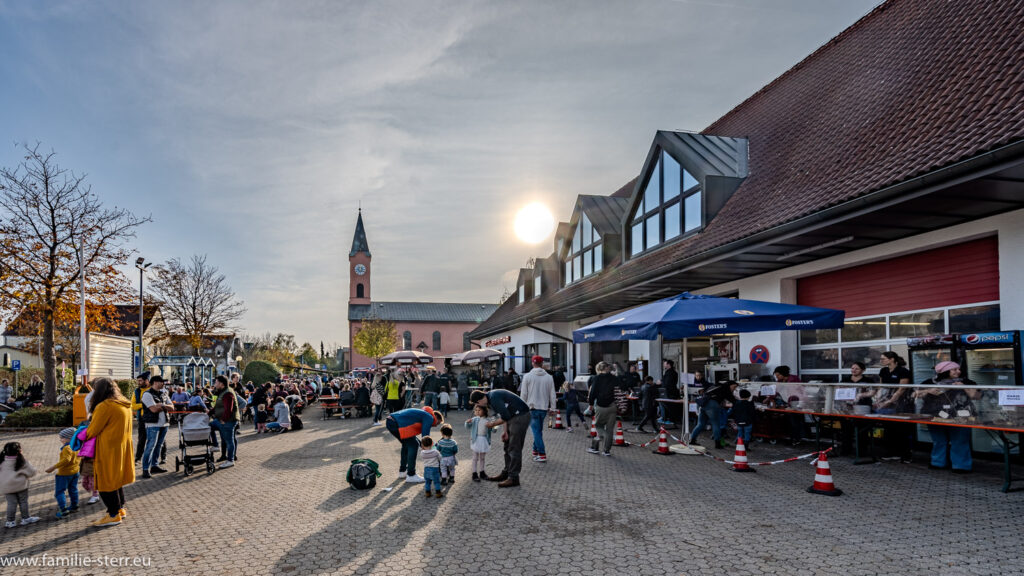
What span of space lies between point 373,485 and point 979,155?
8657mm

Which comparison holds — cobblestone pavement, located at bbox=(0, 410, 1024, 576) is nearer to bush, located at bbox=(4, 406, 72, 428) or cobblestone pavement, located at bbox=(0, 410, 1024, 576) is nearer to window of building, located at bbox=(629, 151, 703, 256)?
window of building, located at bbox=(629, 151, 703, 256)

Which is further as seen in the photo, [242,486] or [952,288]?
[952,288]

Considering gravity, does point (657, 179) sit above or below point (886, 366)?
above

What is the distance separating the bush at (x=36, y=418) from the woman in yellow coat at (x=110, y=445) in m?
13.7

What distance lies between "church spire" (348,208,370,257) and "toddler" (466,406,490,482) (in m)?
88.3

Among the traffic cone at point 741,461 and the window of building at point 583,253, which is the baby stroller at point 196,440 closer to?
the traffic cone at point 741,461

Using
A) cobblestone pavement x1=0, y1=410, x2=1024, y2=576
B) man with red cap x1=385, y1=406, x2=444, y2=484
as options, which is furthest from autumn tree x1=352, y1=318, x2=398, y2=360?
man with red cap x1=385, y1=406, x2=444, y2=484

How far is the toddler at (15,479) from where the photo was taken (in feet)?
23.1

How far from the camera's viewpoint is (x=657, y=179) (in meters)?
18.3

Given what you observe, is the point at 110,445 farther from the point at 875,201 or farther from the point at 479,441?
the point at 875,201

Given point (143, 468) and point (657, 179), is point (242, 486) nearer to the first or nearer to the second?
point (143, 468)

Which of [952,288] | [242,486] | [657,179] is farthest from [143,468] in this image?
[657,179]

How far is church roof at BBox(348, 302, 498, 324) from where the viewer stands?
303 ft

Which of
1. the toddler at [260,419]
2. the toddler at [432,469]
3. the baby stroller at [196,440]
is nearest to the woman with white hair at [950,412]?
the toddler at [432,469]
